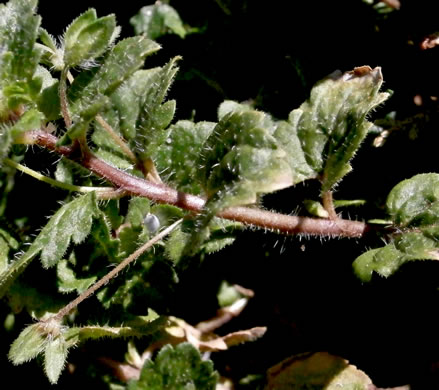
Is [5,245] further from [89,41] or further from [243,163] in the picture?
[243,163]

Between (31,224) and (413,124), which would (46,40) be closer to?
(31,224)

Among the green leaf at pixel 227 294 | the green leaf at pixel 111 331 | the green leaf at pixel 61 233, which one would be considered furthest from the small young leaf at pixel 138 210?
the green leaf at pixel 227 294

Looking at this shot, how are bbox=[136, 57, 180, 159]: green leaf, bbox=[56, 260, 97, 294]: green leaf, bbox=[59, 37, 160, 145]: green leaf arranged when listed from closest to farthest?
bbox=[59, 37, 160, 145]: green leaf → bbox=[136, 57, 180, 159]: green leaf → bbox=[56, 260, 97, 294]: green leaf

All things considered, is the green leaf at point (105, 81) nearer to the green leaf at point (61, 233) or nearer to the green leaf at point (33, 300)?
the green leaf at point (61, 233)

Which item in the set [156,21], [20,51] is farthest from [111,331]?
[156,21]

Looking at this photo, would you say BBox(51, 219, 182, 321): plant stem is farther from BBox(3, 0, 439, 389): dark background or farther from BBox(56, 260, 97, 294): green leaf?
BBox(3, 0, 439, 389): dark background

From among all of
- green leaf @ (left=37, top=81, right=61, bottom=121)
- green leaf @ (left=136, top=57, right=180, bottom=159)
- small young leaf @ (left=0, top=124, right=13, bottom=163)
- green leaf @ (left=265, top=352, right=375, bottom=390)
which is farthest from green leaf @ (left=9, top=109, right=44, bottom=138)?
green leaf @ (left=265, top=352, right=375, bottom=390)
